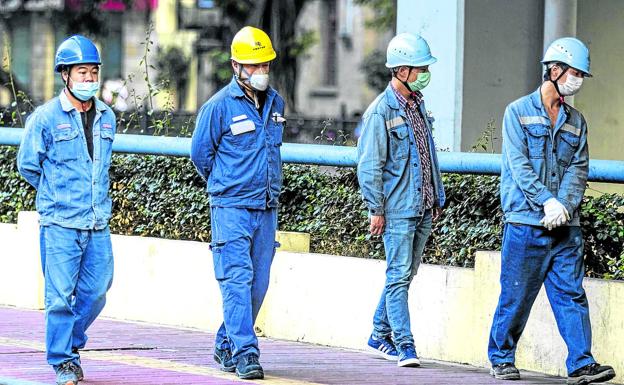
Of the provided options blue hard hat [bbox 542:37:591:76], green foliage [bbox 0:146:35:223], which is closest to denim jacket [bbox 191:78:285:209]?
blue hard hat [bbox 542:37:591:76]

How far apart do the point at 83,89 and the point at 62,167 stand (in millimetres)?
445

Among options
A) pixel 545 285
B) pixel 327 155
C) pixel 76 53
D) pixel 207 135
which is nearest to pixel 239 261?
pixel 207 135

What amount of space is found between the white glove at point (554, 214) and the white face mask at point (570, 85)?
632 mm

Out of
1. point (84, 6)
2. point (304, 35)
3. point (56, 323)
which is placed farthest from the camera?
point (304, 35)

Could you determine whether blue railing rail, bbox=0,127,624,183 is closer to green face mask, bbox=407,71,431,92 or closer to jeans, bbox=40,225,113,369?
green face mask, bbox=407,71,431,92

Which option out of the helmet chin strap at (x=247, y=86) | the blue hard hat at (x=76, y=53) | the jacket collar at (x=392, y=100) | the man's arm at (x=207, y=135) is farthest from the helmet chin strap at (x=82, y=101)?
the jacket collar at (x=392, y=100)

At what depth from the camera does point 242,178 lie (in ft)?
30.4

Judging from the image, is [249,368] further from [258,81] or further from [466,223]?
[466,223]

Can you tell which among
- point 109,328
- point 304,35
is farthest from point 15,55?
point 109,328

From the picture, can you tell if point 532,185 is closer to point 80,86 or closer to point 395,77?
point 395,77

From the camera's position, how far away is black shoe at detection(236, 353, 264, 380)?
29.8ft

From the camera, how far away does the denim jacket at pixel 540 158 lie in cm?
911

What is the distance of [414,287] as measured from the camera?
33.6 ft

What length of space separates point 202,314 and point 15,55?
48.9 metres
